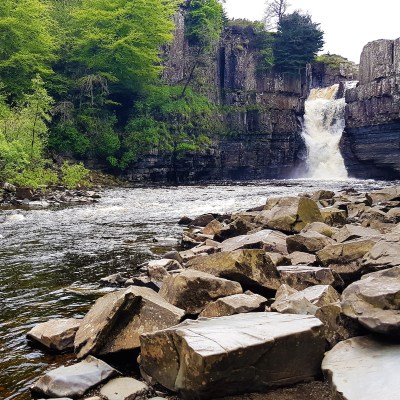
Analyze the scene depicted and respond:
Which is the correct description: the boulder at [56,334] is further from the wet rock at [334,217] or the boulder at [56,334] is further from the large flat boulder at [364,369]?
the wet rock at [334,217]

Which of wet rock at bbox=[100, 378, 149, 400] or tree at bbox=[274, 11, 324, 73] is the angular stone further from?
tree at bbox=[274, 11, 324, 73]

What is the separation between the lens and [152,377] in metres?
4.01

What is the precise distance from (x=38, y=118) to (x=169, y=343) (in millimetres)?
27759

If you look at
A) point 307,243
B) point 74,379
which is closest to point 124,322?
point 74,379

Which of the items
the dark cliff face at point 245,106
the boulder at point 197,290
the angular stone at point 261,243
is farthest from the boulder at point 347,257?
the dark cliff face at point 245,106

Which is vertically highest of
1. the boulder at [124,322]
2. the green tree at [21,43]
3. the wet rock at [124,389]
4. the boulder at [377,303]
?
the green tree at [21,43]

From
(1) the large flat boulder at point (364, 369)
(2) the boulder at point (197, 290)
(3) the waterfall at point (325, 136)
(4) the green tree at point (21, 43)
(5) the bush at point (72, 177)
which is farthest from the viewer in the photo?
(3) the waterfall at point (325, 136)

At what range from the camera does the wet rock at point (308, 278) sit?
5.78 meters

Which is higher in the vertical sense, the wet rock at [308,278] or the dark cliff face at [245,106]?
the dark cliff face at [245,106]

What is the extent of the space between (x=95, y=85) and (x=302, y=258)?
3610 centimetres

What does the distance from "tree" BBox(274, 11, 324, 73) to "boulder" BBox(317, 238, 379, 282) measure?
5130 cm

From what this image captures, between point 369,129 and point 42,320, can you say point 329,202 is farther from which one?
point 369,129

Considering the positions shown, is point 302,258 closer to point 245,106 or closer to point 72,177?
point 72,177

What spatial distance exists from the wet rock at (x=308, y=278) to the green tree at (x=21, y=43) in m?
31.5
